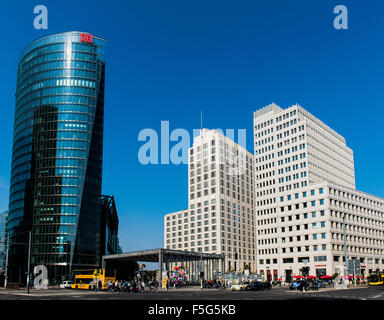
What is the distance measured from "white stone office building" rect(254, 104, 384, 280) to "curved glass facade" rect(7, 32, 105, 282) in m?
56.3

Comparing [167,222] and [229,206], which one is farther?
[167,222]

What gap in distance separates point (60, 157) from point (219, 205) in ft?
191

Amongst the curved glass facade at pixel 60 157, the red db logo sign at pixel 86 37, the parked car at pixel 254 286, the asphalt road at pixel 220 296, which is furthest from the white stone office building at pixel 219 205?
the asphalt road at pixel 220 296

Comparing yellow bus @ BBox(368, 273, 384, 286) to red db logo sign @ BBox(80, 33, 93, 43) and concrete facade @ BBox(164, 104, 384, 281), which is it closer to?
concrete facade @ BBox(164, 104, 384, 281)

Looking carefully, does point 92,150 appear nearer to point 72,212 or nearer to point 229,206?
point 72,212

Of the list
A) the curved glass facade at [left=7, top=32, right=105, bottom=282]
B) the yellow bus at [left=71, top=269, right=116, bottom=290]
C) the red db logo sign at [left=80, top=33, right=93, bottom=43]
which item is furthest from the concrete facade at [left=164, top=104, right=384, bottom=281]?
the red db logo sign at [left=80, top=33, right=93, bottom=43]

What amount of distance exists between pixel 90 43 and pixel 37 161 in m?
44.7

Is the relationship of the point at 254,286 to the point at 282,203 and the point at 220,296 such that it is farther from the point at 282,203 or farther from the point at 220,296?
the point at 282,203

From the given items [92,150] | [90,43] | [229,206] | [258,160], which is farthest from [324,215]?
[90,43]

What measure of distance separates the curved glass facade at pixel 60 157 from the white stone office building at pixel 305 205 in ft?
185

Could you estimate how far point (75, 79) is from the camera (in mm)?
136500

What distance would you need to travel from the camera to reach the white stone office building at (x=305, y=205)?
365 feet

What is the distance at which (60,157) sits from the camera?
132500 mm

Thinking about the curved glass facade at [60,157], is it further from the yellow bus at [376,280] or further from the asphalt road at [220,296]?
the yellow bus at [376,280]
